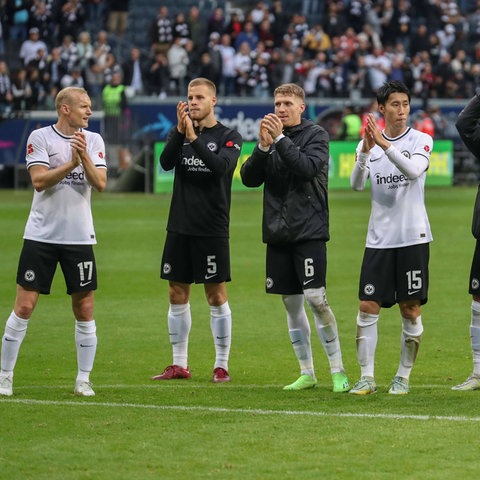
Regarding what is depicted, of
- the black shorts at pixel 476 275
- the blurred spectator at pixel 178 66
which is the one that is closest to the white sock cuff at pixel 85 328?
the black shorts at pixel 476 275

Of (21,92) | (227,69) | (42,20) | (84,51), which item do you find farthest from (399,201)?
(42,20)

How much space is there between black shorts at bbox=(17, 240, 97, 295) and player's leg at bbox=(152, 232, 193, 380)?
1199 mm

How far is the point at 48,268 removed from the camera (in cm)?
889

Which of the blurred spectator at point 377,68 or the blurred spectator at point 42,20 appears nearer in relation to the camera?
the blurred spectator at point 42,20

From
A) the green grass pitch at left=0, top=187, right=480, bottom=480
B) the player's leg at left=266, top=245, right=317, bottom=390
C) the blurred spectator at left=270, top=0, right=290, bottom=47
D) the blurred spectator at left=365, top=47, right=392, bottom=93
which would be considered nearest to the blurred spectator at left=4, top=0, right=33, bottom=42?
the blurred spectator at left=270, top=0, right=290, bottom=47

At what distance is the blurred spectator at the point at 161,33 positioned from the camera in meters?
35.4

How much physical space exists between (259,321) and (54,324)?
82.8 inches

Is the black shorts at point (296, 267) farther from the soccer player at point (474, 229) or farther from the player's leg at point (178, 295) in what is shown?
the soccer player at point (474, 229)

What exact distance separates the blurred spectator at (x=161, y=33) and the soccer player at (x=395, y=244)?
27062mm

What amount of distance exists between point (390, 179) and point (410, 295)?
0.82m

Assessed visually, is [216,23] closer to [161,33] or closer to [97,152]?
[161,33]

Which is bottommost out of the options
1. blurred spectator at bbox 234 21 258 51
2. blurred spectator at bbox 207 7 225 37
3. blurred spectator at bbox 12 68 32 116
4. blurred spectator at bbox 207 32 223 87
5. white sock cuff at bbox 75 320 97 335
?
blurred spectator at bbox 12 68 32 116

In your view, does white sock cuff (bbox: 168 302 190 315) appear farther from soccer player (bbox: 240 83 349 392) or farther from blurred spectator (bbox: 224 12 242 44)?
blurred spectator (bbox: 224 12 242 44)

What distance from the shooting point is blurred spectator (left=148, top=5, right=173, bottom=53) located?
3544cm
